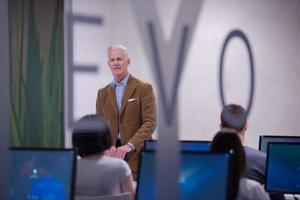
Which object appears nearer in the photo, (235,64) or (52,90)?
(52,90)

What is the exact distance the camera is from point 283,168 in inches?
97.3

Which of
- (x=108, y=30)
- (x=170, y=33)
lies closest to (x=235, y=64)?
(x=108, y=30)

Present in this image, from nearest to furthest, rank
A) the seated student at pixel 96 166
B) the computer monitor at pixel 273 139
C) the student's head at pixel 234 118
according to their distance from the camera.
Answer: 1. the seated student at pixel 96 166
2. the student's head at pixel 234 118
3. the computer monitor at pixel 273 139

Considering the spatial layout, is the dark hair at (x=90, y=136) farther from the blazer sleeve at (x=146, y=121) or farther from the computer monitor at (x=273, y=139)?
the computer monitor at (x=273, y=139)

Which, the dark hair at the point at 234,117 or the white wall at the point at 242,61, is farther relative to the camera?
the white wall at the point at 242,61

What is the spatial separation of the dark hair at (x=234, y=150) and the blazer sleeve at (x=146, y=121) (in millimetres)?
1039

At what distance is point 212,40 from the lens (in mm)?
4371

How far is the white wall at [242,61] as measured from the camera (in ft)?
13.7

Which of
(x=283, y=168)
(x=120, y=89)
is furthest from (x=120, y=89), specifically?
(x=283, y=168)

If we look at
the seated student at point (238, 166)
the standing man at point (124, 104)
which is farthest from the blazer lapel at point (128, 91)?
the seated student at point (238, 166)

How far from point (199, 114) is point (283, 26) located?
109cm

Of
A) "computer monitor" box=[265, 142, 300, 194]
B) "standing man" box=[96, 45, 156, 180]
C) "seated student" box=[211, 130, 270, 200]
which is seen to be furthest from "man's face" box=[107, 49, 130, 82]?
"seated student" box=[211, 130, 270, 200]

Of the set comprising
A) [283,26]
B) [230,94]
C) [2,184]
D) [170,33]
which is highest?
[283,26]

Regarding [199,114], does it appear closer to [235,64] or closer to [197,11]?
[235,64]
